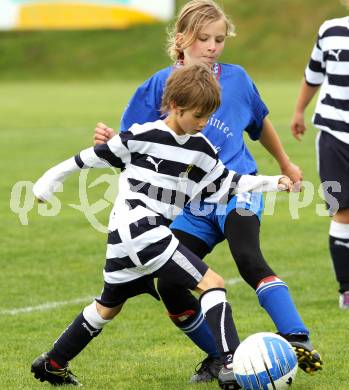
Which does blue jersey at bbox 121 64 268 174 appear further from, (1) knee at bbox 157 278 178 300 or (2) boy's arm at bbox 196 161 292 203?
(1) knee at bbox 157 278 178 300

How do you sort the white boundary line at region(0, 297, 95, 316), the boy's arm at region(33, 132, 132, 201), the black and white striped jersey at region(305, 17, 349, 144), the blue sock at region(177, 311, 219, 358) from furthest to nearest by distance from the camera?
the black and white striped jersey at region(305, 17, 349, 144) < the white boundary line at region(0, 297, 95, 316) < the blue sock at region(177, 311, 219, 358) < the boy's arm at region(33, 132, 132, 201)

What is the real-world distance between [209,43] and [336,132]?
81.7 inches

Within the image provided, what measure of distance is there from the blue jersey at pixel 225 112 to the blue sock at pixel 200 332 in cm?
83

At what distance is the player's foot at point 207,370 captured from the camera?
5.36 m

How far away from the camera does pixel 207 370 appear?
17.8 feet

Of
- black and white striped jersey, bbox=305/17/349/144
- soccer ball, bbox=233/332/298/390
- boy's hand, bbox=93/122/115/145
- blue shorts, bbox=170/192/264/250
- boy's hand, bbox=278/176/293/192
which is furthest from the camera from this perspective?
black and white striped jersey, bbox=305/17/349/144

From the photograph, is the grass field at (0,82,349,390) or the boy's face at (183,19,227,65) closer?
the boy's face at (183,19,227,65)

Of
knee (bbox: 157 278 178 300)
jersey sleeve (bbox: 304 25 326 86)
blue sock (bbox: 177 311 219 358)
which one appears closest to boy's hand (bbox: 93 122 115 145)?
knee (bbox: 157 278 178 300)

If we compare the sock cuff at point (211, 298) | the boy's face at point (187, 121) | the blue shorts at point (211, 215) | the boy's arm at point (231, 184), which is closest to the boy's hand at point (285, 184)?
the boy's arm at point (231, 184)

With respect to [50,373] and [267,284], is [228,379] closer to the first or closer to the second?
[267,284]

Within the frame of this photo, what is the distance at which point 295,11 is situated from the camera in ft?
167

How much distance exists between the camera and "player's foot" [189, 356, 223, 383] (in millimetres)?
5363

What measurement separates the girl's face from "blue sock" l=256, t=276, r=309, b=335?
1231 mm

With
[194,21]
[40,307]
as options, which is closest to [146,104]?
[194,21]
